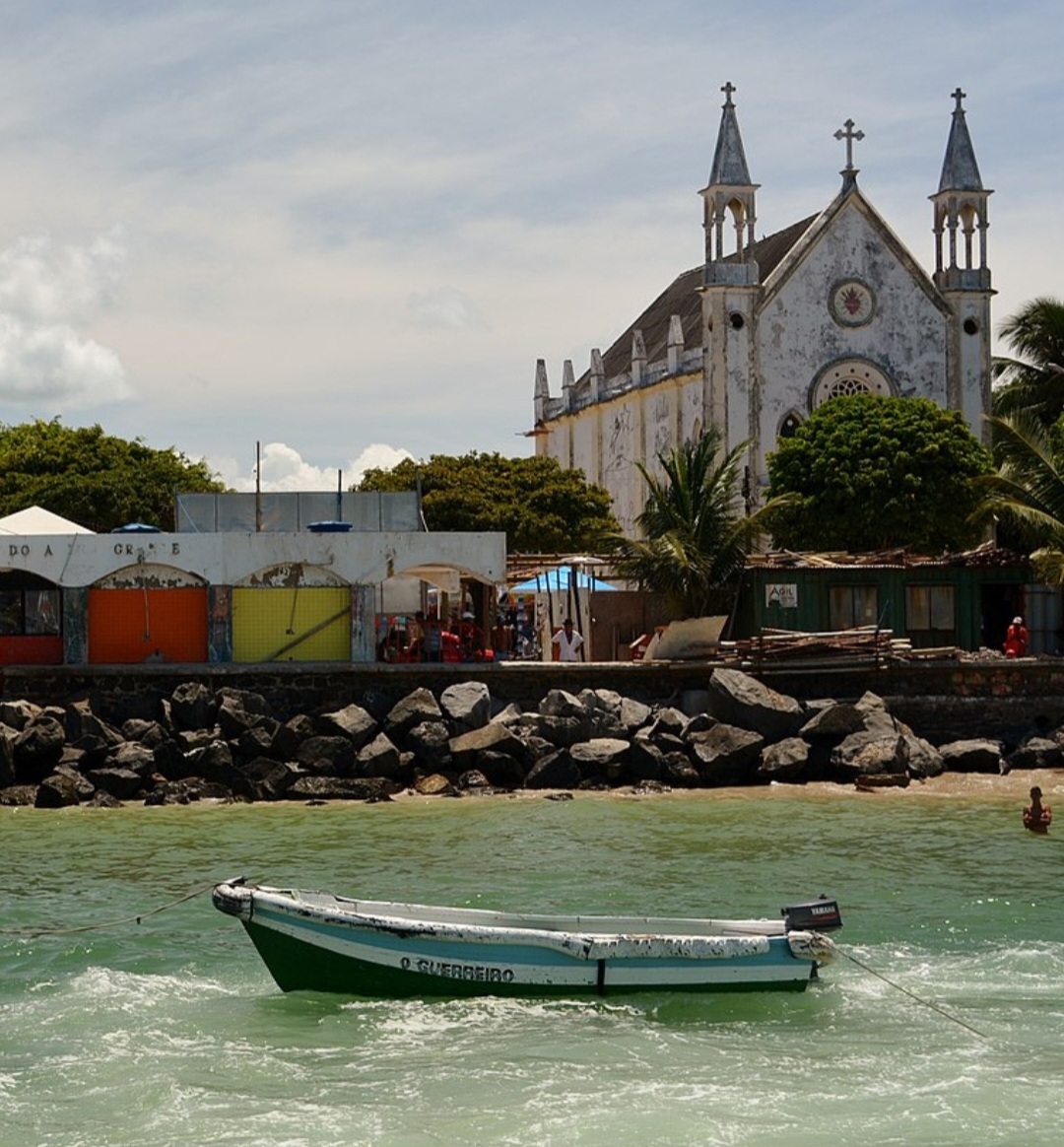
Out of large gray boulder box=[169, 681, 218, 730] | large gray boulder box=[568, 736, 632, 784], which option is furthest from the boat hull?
large gray boulder box=[169, 681, 218, 730]

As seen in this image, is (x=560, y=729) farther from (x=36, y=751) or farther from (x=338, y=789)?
(x=36, y=751)

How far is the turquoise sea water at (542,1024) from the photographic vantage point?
595 inches

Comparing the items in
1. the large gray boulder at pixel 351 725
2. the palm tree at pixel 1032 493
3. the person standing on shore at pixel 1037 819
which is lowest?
the person standing on shore at pixel 1037 819

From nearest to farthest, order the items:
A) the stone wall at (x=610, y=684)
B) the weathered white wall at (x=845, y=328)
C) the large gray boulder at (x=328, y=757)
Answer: the large gray boulder at (x=328, y=757) < the stone wall at (x=610, y=684) < the weathered white wall at (x=845, y=328)

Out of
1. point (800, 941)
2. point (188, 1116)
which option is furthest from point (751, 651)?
point (188, 1116)

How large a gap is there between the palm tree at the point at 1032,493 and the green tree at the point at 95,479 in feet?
94.4

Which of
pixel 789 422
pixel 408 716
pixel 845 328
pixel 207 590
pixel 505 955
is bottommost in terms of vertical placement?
pixel 505 955

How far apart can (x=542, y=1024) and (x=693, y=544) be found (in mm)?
24932

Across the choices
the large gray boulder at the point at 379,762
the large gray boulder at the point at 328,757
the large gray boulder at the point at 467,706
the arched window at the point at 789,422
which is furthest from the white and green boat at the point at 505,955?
the arched window at the point at 789,422

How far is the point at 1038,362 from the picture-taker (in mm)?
61844

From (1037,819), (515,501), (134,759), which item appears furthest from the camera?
(515,501)

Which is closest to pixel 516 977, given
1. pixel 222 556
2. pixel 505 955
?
pixel 505 955

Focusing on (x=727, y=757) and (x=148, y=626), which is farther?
(x=148, y=626)

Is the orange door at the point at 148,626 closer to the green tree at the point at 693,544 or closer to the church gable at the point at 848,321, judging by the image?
the green tree at the point at 693,544
